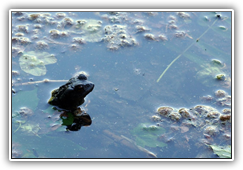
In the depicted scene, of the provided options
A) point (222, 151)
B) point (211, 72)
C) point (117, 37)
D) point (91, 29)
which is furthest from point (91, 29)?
point (222, 151)

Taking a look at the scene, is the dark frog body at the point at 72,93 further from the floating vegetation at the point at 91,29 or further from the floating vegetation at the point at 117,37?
the floating vegetation at the point at 91,29

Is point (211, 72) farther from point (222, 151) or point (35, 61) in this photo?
point (35, 61)

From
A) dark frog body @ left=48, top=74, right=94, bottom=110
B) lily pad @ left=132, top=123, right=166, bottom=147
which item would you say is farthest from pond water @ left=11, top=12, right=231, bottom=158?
dark frog body @ left=48, top=74, right=94, bottom=110

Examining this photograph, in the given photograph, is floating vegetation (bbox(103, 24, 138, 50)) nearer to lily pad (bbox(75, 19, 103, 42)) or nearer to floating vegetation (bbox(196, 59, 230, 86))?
lily pad (bbox(75, 19, 103, 42))

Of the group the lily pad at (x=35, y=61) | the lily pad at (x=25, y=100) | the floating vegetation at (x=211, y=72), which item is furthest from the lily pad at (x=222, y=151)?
the lily pad at (x=35, y=61)

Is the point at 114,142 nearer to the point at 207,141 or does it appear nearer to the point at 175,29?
the point at 207,141

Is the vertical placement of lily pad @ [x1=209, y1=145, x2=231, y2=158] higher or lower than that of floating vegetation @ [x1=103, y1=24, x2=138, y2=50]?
lower

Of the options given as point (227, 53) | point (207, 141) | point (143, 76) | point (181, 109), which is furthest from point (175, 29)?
point (207, 141)
